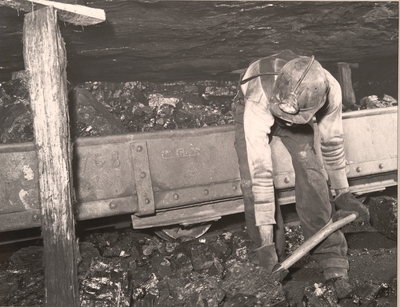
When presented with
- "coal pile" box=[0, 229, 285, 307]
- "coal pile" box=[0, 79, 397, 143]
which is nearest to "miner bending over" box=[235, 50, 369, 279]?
"coal pile" box=[0, 229, 285, 307]

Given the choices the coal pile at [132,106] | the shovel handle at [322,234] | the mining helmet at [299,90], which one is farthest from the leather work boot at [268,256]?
the coal pile at [132,106]

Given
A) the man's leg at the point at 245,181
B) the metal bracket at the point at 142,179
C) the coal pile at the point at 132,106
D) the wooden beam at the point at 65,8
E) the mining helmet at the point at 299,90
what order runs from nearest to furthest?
the wooden beam at the point at 65,8
the mining helmet at the point at 299,90
the metal bracket at the point at 142,179
the man's leg at the point at 245,181
the coal pile at the point at 132,106

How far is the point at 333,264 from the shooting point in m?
3.60

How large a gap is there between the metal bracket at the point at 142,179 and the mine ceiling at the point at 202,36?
1.04 m

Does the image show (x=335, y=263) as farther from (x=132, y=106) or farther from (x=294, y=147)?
(x=132, y=106)

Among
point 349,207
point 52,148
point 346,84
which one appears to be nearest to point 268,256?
point 349,207

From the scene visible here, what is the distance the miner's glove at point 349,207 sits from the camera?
346 centimetres

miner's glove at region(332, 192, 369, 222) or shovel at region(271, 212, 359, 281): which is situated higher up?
miner's glove at region(332, 192, 369, 222)

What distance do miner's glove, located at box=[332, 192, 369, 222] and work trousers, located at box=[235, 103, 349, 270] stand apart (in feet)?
0.32

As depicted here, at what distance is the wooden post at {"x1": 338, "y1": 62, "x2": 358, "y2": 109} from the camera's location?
213 inches

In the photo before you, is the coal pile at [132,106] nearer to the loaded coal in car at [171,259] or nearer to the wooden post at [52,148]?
the loaded coal in car at [171,259]

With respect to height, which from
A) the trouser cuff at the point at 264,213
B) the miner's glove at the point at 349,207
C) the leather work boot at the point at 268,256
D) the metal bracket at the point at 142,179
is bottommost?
the leather work boot at the point at 268,256

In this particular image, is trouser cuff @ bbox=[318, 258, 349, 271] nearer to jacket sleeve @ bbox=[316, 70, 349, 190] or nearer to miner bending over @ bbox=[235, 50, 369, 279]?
miner bending over @ bbox=[235, 50, 369, 279]

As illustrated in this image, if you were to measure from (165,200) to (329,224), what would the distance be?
1250mm
